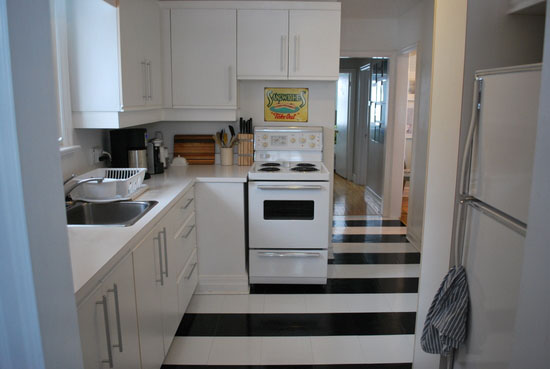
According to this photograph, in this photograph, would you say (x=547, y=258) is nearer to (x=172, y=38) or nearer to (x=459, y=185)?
(x=459, y=185)

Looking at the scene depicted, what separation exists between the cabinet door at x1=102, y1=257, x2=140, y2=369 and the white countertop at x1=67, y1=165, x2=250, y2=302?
58 mm

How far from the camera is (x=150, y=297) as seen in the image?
211 centimetres

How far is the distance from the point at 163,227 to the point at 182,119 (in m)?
1.48

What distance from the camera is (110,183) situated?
2.43 metres

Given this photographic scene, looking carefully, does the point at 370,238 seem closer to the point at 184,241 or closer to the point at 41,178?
the point at 184,241

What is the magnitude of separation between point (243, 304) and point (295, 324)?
→ 0.45 meters

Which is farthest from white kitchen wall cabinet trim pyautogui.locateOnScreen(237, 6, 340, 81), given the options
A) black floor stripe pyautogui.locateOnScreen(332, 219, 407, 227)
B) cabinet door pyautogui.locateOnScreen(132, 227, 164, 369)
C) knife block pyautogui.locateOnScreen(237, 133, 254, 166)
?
black floor stripe pyautogui.locateOnScreen(332, 219, 407, 227)

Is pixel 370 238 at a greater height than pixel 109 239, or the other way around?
pixel 109 239

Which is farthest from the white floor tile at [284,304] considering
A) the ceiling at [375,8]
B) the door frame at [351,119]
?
the door frame at [351,119]

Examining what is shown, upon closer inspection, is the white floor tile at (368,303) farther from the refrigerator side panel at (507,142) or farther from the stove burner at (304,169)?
the refrigerator side panel at (507,142)

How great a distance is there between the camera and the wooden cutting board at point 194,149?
153 inches

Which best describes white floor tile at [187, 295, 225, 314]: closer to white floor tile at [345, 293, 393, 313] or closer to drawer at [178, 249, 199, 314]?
drawer at [178, 249, 199, 314]

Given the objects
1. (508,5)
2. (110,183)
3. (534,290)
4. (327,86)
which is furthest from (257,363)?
(327,86)

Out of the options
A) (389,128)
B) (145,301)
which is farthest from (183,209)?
(389,128)
